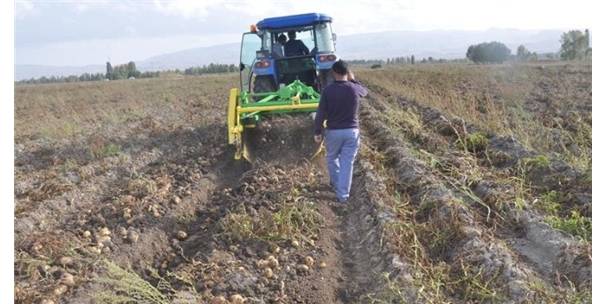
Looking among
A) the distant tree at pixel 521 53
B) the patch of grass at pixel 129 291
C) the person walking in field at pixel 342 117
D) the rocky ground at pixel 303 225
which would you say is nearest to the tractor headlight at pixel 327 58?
the rocky ground at pixel 303 225

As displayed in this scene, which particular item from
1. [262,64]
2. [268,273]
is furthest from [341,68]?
[262,64]

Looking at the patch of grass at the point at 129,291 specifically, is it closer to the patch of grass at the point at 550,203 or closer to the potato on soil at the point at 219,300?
the potato on soil at the point at 219,300

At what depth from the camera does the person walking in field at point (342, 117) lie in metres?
5.73

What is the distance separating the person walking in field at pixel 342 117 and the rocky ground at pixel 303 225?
312mm

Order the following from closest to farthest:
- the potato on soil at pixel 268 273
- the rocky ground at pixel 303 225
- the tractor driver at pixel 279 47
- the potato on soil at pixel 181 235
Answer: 1. the rocky ground at pixel 303 225
2. the potato on soil at pixel 268 273
3. the potato on soil at pixel 181 235
4. the tractor driver at pixel 279 47

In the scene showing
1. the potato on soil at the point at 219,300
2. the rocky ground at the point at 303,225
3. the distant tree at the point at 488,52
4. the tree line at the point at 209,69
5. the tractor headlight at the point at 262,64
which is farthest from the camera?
the tree line at the point at 209,69

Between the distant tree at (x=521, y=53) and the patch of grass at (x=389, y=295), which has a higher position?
the distant tree at (x=521, y=53)

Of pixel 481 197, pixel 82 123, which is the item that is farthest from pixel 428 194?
pixel 82 123

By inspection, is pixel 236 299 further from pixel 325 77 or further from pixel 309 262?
pixel 325 77

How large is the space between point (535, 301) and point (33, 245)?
403 centimetres

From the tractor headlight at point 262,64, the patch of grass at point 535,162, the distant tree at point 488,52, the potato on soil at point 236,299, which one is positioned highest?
the distant tree at point 488,52

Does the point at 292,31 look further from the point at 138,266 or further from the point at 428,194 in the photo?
the point at 138,266

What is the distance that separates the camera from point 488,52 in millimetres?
48875

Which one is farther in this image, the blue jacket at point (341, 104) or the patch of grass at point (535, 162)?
the patch of grass at point (535, 162)
